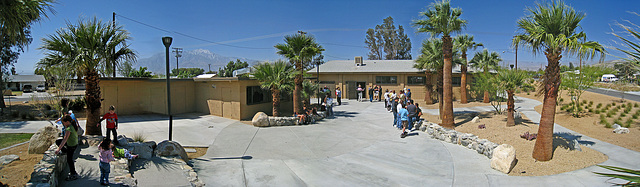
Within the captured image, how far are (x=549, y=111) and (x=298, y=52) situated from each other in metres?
11.1

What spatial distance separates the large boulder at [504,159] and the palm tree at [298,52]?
9.65m

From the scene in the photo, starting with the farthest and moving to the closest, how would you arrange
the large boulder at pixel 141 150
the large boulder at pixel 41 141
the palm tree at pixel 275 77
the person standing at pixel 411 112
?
the palm tree at pixel 275 77 → the person standing at pixel 411 112 → the large boulder at pixel 141 150 → the large boulder at pixel 41 141

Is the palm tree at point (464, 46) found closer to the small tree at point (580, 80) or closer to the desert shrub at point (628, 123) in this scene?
the small tree at point (580, 80)

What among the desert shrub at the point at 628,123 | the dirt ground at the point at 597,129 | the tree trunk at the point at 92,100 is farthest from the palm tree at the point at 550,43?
the tree trunk at the point at 92,100

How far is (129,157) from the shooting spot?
754 cm

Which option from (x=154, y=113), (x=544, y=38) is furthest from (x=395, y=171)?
(x=154, y=113)

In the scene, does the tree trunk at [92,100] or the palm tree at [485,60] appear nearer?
the tree trunk at [92,100]

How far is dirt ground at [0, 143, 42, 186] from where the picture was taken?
5.72m

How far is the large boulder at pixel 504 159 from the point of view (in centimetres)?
845

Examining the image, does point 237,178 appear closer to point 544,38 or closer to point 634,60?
point 634,60

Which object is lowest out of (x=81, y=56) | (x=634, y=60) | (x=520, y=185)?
(x=520, y=185)

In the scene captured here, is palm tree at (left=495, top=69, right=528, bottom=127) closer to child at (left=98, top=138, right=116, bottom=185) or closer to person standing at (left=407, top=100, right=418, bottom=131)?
person standing at (left=407, top=100, right=418, bottom=131)

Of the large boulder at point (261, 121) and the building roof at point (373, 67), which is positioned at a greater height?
the building roof at point (373, 67)

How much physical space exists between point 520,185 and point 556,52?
4.17 meters
